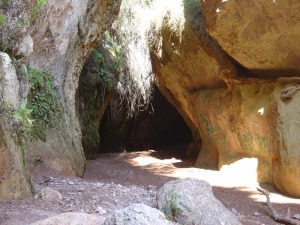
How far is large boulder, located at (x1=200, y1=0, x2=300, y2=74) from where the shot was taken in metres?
7.32

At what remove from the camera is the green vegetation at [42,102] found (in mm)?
6844

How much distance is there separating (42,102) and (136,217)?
16.1 feet

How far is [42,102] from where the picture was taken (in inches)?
278

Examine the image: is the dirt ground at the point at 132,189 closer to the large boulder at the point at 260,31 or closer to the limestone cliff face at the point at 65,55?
the limestone cliff face at the point at 65,55

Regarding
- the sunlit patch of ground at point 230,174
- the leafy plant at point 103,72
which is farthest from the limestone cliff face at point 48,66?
the leafy plant at point 103,72

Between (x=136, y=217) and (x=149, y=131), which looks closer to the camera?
(x=136, y=217)

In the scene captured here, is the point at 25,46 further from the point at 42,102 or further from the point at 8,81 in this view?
the point at 42,102

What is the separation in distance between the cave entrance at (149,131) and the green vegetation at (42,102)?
741 cm

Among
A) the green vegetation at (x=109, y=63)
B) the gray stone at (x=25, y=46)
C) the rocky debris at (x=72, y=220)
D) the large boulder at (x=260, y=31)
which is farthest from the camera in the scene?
the green vegetation at (x=109, y=63)

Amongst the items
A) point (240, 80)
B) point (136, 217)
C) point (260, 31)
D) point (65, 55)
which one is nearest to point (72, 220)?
point (136, 217)

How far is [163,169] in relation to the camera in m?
10.6

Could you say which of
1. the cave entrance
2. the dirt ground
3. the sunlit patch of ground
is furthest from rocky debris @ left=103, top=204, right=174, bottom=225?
the cave entrance

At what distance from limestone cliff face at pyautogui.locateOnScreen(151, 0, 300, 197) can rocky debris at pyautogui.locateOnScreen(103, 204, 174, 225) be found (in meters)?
4.94

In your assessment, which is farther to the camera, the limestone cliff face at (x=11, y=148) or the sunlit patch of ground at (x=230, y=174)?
the sunlit patch of ground at (x=230, y=174)
